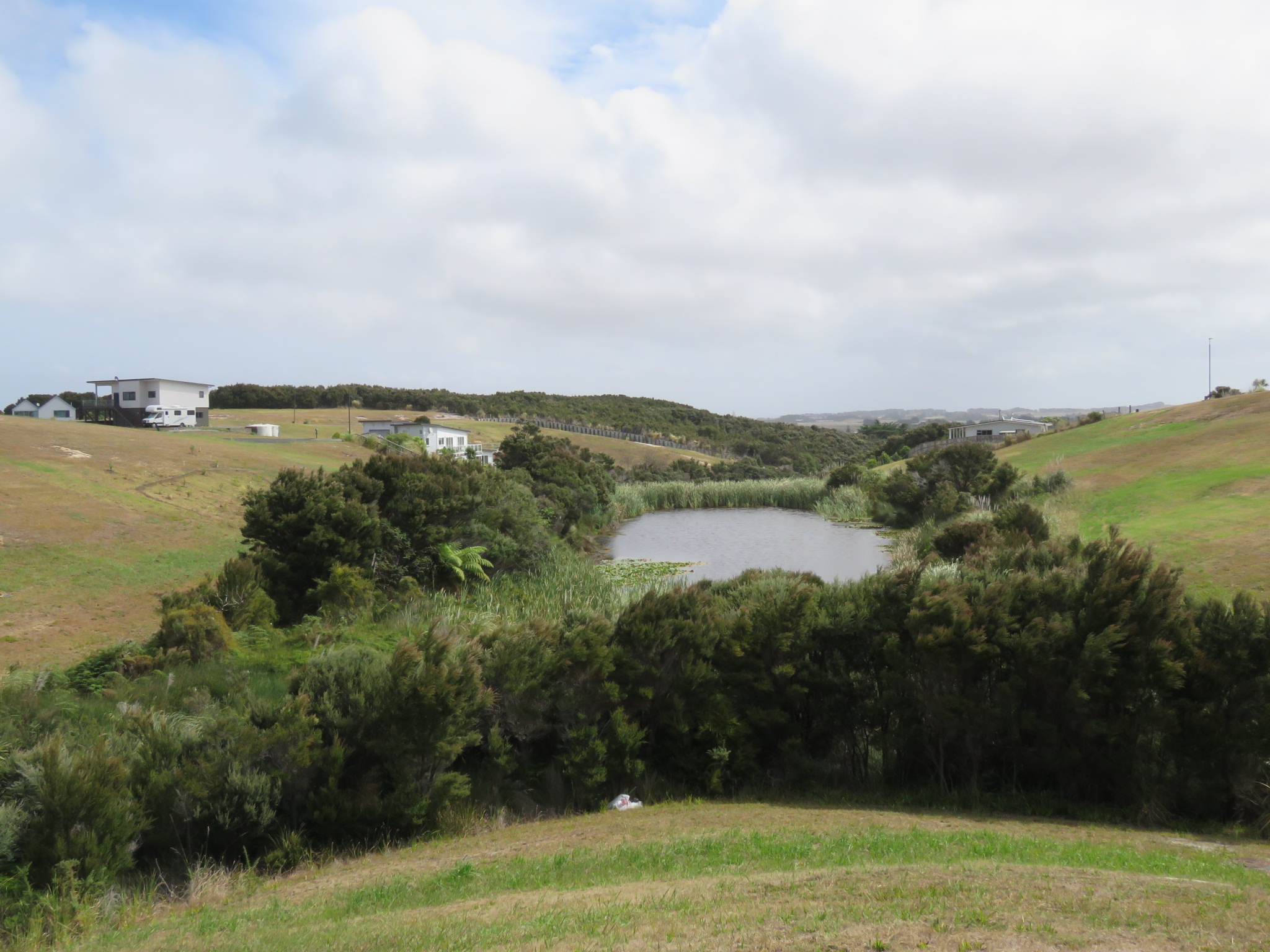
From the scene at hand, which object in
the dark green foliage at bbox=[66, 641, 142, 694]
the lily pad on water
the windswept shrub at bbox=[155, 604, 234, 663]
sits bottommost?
the lily pad on water

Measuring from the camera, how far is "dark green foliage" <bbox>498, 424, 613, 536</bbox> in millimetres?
32344

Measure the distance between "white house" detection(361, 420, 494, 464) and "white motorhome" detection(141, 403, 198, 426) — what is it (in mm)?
13904

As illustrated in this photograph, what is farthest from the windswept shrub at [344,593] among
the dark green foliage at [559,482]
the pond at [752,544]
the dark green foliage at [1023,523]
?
the dark green foliage at [1023,523]

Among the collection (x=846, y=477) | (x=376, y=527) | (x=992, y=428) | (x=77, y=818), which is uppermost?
(x=992, y=428)

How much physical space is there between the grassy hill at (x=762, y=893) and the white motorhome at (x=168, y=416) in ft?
208

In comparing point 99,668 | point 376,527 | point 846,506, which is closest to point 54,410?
point 376,527

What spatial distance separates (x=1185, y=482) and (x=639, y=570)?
21242 mm

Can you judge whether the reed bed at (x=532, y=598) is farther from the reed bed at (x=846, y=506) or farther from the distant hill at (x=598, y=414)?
the distant hill at (x=598, y=414)

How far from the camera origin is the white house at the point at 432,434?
59675 millimetres

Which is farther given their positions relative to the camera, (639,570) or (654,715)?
(639,570)

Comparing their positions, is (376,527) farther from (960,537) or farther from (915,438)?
(915,438)

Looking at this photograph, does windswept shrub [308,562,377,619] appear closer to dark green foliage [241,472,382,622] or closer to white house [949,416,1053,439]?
dark green foliage [241,472,382,622]

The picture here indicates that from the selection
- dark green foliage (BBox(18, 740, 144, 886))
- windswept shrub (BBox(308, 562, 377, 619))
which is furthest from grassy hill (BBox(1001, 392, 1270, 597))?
dark green foliage (BBox(18, 740, 144, 886))

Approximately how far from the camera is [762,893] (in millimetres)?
6086
